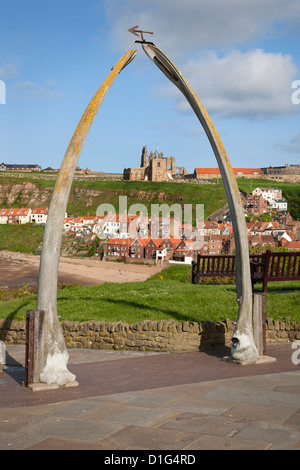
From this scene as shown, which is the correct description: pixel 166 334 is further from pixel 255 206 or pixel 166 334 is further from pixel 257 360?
pixel 255 206

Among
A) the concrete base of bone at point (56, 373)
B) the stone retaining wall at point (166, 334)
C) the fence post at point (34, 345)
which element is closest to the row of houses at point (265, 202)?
the stone retaining wall at point (166, 334)

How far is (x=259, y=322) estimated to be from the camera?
33.0 ft

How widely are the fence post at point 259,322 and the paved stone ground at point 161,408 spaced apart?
0.48 meters

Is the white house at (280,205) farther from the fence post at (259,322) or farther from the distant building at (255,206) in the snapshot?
the fence post at (259,322)

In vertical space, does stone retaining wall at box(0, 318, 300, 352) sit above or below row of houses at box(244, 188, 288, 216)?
below

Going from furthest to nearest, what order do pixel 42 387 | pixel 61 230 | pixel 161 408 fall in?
1. pixel 61 230
2. pixel 42 387
3. pixel 161 408

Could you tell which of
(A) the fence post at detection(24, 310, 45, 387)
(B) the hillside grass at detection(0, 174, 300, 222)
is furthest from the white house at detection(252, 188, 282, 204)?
(A) the fence post at detection(24, 310, 45, 387)

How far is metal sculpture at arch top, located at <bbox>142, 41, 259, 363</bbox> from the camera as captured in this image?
9797 millimetres

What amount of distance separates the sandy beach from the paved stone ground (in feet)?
141

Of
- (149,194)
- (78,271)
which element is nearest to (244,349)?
(78,271)

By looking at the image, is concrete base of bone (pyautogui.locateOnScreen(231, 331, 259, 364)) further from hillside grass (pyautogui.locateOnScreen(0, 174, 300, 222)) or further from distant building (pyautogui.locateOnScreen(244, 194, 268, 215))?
hillside grass (pyautogui.locateOnScreen(0, 174, 300, 222))

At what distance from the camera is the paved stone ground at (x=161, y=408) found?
5570 millimetres

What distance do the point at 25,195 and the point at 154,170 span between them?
46.6m
